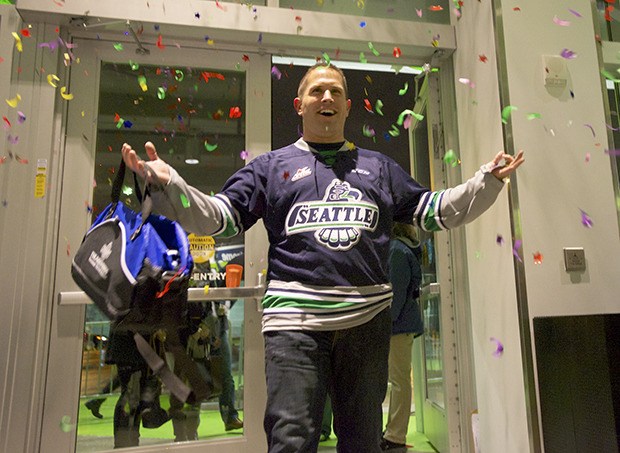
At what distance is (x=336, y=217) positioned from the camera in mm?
1466

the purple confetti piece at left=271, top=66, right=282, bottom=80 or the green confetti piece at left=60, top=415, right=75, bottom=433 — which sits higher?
the purple confetti piece at left=271, top=66, right=282, bottom=80

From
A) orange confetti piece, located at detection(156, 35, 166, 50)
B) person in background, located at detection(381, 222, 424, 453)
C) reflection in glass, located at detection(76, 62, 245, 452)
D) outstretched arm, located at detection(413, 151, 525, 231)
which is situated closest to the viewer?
outstretched arm, located at detection(413, 151, 525, 231)

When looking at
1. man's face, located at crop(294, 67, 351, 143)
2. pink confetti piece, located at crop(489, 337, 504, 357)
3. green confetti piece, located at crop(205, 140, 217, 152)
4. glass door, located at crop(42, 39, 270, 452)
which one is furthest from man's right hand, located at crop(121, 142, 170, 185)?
pink confetti piece, located at crop(489, 337, 504, 357)

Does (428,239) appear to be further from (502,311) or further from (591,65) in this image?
(591,65)

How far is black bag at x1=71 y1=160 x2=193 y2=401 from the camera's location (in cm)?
128

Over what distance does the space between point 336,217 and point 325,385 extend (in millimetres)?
476

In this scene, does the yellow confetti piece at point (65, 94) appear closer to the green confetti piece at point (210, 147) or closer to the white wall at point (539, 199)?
the green confetti piece at point (210, 147)

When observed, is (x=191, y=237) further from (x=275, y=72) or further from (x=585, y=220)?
(x=585, y=220)

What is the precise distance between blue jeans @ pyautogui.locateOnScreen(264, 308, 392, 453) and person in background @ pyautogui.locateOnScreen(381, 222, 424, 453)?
141cm

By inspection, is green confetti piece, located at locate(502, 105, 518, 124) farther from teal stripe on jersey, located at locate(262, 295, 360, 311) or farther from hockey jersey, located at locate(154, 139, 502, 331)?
teal stripe on jersey, located at locate(262, 295, 360, 311)

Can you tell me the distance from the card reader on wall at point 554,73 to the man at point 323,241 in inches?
32.4

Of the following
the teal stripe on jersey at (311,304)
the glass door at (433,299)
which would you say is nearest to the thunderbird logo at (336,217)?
the teal stripe on jersey at (311,304)

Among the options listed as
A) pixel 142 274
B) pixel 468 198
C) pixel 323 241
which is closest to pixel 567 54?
pixel 468 198

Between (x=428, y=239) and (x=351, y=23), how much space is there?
4.14ft
